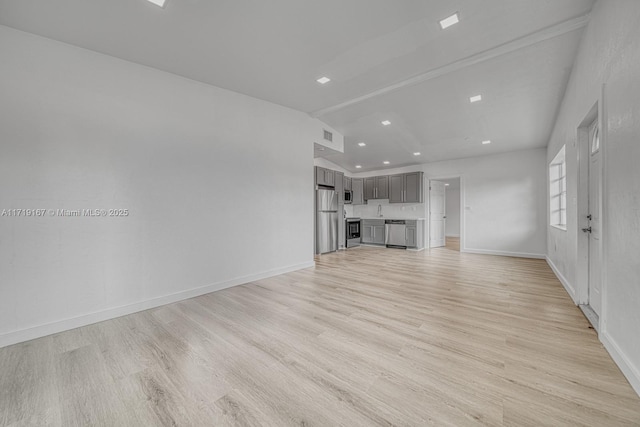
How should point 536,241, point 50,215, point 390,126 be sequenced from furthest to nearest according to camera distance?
point 536,241 → point 390,126 → point 50,215

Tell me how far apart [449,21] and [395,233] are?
6.08m

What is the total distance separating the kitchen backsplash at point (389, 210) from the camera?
7.85 metres

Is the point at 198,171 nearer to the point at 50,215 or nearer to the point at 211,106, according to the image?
the point at 211,106

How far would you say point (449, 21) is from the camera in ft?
7.66

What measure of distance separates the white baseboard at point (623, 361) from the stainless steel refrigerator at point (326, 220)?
5.07 m

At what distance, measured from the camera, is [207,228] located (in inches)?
136

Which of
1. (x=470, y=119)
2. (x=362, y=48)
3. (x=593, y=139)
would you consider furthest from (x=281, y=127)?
(x=593, y=139)

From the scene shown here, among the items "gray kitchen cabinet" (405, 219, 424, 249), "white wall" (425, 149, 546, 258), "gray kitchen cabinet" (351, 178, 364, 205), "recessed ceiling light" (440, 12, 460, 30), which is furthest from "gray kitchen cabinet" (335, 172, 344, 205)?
"recessed ceiling light" (440, 12, 460, 30)

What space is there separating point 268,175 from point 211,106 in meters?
1.29

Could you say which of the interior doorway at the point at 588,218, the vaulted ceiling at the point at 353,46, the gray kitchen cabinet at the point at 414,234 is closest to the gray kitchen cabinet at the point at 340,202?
the gray kitchen cabinet at the point at 414,234

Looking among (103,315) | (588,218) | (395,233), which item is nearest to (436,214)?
(395,233)

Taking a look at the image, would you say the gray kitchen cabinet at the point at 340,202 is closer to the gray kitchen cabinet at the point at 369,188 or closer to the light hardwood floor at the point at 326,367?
the gray kitchen cabinet at the point at 369,188

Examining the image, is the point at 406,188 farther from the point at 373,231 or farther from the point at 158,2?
the point at 158,2

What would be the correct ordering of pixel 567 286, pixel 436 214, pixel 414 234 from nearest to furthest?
pixel 567 286
pixel 414 234
pixel 436 214
